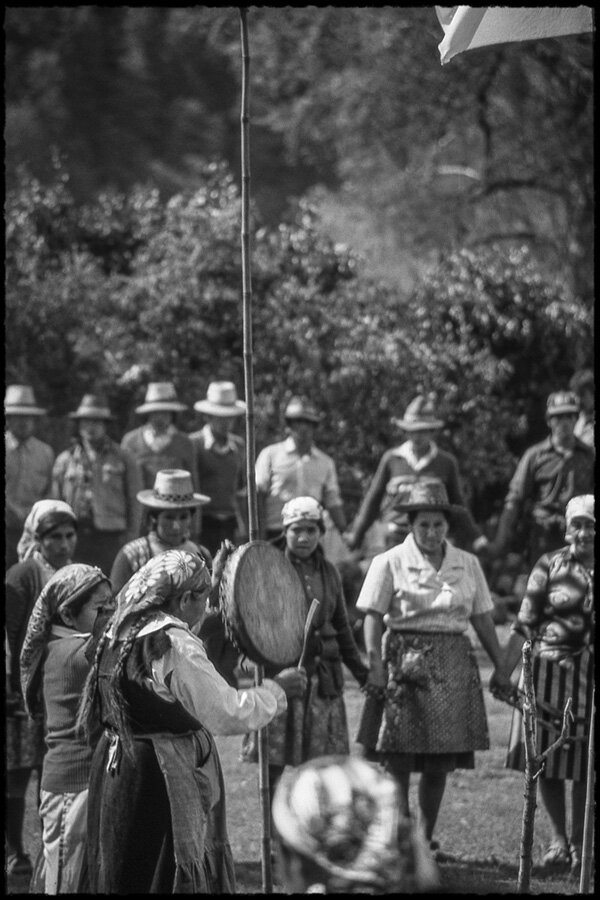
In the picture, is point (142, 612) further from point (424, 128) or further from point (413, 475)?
point (424, 128)

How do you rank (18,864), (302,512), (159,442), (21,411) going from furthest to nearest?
(21,411) < (159,442) < (302,512) < (18,864)

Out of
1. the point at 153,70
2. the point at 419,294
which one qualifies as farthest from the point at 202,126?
the point at 419,294

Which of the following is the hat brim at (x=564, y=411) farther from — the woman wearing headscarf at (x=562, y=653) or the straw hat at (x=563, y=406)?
the woman wearing headscarf at (x=562, y=653)

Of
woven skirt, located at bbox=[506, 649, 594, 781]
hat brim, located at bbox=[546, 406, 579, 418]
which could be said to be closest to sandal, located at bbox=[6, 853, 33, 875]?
woven skirt, located at bbox=[506, 649, 594, 781]

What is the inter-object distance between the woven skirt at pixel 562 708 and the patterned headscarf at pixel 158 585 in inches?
121

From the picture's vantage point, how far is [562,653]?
777cm

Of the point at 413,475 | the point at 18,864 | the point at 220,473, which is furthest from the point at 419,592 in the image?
the point at 220,473

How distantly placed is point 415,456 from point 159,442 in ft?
6.54

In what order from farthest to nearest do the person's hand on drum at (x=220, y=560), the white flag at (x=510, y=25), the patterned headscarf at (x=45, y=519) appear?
the patterned headscarf at (x=45, y=519) < the white flag at (x=510, y=25) < the person's hand on drum at (x=220, y=560)

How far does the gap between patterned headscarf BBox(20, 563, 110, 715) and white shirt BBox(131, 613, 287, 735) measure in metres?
1.13

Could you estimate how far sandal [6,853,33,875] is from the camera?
7512 millimetres

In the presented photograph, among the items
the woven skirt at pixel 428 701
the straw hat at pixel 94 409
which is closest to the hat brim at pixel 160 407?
the straw hat at pixel 94 409

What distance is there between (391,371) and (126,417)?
8.02ft

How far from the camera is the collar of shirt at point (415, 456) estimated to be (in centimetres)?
1128
